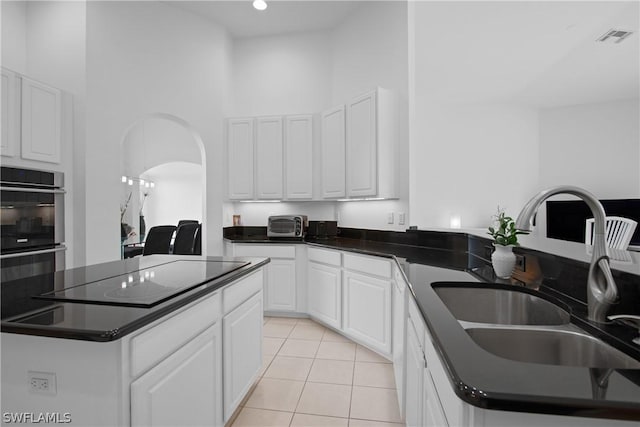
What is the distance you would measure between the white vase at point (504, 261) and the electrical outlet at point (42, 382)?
1786mm

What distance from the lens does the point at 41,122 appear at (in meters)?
3.00

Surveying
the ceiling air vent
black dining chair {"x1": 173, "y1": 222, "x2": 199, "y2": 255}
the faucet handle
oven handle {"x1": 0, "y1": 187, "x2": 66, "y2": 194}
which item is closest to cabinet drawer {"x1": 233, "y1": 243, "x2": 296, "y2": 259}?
black dining chair {"x1": 173, "y1": 222, "x2": 199, "y2": 255}

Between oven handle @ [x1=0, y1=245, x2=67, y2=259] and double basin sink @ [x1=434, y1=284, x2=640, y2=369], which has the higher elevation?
oven handle @ [x1=0, y1=245, x2=67, y2=259]

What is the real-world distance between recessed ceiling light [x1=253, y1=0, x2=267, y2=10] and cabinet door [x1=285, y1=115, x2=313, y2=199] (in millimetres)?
1236

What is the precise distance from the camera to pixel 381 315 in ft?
8.77

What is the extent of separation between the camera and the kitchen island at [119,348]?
3.23 ft

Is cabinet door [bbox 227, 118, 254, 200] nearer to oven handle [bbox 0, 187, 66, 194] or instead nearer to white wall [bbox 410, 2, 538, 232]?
oven handle [bbox 0, 187, 66, 194]

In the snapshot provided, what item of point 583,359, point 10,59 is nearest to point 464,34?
point 583,359

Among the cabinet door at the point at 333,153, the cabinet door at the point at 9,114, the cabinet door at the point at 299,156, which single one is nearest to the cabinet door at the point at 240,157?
the cabinet door at the point at 299,156

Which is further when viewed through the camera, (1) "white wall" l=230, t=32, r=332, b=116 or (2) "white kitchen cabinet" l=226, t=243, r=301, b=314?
(1) "white wall" l=230, t=32, r=332, b=116

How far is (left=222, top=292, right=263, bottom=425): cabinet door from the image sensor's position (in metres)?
1.70

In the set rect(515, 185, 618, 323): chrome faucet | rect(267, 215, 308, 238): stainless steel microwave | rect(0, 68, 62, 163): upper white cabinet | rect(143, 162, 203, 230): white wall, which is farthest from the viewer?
rect(143, 162, 203, 230): white wall

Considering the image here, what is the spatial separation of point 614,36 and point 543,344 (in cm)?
422

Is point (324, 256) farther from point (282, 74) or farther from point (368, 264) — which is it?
point (282, 74)
